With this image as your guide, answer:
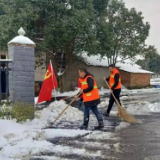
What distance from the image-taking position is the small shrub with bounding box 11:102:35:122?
5.88 m

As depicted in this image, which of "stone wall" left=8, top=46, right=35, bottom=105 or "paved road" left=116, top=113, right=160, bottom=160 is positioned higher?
"stone wall" left=8, top=46, right=35, bottom=105

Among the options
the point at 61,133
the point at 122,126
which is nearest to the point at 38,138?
the point at 61,133

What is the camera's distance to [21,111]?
5.98m

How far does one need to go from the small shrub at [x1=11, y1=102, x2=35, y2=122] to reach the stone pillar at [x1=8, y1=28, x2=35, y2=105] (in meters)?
0.35

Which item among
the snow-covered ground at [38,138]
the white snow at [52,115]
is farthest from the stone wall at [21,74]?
the snow-covered ground at [38,138]

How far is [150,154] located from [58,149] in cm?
158

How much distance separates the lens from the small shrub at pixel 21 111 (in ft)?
19.3

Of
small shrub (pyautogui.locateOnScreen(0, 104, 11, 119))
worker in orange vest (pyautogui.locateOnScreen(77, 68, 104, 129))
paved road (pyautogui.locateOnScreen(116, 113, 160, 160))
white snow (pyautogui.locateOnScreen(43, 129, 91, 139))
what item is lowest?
paved road (pyautogui.locateOnScreen(116, 113, 160, 160))

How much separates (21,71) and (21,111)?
108cm

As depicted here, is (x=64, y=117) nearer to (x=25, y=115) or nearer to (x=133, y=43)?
(x=25, y=115)

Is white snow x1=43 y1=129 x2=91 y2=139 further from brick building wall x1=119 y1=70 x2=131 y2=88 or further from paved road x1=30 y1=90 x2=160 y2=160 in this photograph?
brick building wall x1=119 y1=70 x2=131 y2=88

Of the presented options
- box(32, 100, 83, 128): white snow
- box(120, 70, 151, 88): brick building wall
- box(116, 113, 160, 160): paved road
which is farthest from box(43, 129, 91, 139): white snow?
box(120, 70, 151, 88): brick building wall

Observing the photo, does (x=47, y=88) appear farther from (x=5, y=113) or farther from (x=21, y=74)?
(x=5, y=113)

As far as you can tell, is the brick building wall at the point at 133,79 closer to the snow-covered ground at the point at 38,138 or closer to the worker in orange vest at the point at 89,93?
the snow-covered ground at the point at 38,138
